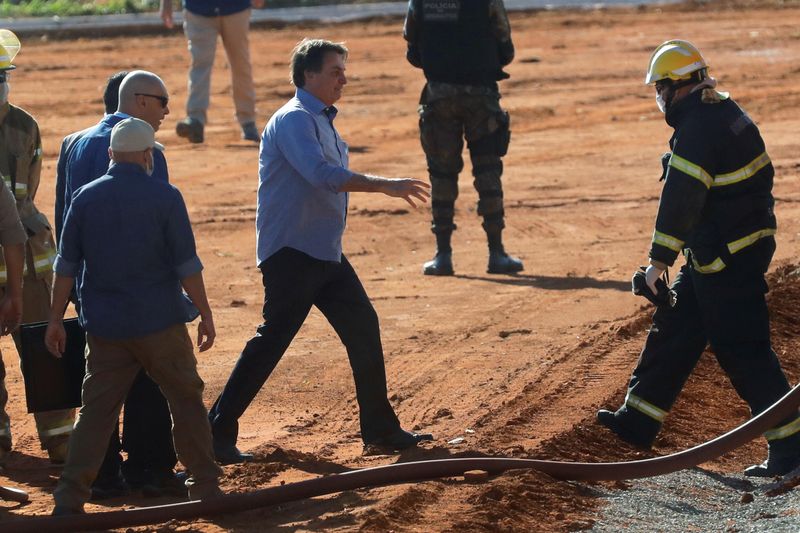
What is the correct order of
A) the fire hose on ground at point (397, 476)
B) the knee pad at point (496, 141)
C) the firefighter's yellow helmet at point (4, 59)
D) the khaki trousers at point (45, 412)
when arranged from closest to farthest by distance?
1. the fire hose on ground at point (397, 476)
2. the firefighter's yellow helmet at point (4, 59)
3. the khaki trousers at point (45, 412)
4. the knee pad at point (496, 141)

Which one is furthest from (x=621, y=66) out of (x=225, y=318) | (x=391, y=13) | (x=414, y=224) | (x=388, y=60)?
(x=225, y=318)

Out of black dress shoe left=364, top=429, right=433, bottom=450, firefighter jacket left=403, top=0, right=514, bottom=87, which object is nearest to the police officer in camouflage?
firefighter jacket left=403, top=0, right=514, bottom=87

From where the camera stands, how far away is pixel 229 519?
6930 mm

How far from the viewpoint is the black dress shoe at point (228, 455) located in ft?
25.8

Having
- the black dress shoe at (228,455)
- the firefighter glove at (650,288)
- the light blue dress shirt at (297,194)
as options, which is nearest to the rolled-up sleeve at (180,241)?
the light blue dress shirt at (297,194)

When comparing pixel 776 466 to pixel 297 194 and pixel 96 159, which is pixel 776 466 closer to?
pixel 297 194

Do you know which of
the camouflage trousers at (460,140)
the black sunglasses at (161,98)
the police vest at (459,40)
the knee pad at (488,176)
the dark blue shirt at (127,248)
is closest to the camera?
the dark blue shirt at (127,248)

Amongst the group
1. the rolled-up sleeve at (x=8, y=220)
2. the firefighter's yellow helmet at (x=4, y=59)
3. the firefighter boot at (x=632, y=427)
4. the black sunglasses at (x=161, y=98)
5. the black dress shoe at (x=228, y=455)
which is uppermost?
the firefighter's yellow helmet at (x=4, y=59)

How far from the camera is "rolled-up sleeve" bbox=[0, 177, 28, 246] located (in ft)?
23.7

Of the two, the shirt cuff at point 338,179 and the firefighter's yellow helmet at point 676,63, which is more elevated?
the firefighter's yellow helmet at point 676,63

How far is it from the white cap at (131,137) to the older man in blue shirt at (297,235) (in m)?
1.06

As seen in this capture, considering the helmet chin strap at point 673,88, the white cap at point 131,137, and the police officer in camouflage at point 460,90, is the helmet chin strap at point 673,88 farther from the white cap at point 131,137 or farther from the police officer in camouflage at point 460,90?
the police officer in camouflage at point 460,90

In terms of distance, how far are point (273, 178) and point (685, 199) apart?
2136mm

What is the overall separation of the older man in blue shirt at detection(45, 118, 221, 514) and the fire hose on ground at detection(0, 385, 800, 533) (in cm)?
17
